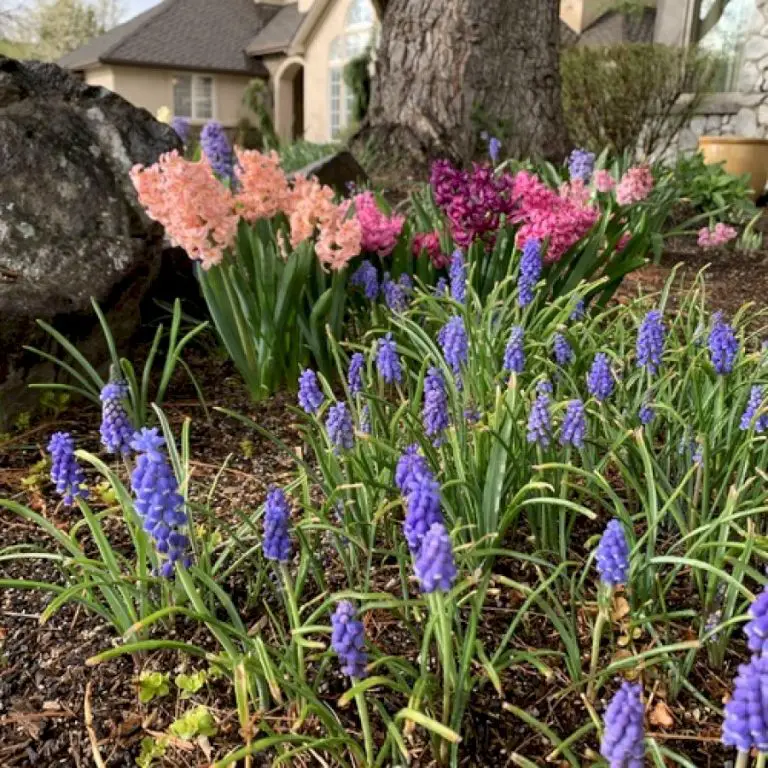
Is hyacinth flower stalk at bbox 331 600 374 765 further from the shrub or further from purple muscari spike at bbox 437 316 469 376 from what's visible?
the shrub

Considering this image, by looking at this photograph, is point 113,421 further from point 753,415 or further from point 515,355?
point 753,415

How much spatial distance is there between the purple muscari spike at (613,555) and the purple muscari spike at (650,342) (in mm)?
849

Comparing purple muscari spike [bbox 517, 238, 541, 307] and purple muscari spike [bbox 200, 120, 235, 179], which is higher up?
purple muscari spike [bbox 200, 120, 235, 179]

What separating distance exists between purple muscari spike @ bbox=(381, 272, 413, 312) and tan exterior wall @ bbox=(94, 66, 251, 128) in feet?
67.0

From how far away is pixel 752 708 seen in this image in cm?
94

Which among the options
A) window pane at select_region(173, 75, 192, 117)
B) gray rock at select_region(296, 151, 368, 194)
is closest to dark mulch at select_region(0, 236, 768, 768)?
gray rock at select_region(296, 151, 368, 194)

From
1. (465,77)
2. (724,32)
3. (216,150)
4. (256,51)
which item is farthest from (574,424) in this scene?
(256,51)

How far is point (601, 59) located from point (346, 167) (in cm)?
463

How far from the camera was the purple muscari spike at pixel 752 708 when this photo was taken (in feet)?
3.06

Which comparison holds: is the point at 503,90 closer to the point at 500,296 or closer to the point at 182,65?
the point at 500,296

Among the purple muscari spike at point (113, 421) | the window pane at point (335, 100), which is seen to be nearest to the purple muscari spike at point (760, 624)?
the purple muscari spike at point (113, 421)

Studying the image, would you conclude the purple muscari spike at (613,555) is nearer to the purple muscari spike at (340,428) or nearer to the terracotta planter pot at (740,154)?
the purple muscari spike at (340,428)

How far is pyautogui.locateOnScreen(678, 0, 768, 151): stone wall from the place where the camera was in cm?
1096

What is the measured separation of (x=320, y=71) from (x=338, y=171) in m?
17.3
